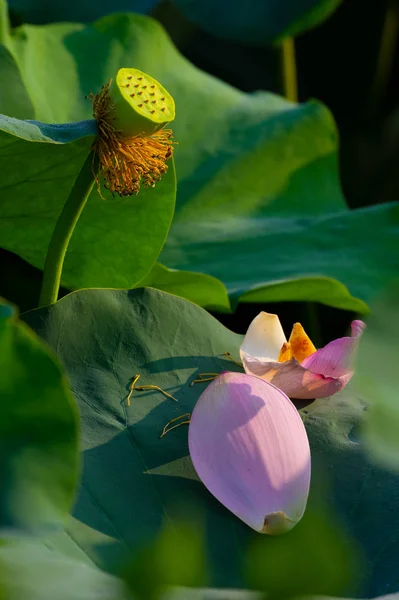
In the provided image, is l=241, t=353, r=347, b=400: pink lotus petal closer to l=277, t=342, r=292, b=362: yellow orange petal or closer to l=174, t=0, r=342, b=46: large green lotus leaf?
l=277, t=342, r=292, b=362: yellow orange petal

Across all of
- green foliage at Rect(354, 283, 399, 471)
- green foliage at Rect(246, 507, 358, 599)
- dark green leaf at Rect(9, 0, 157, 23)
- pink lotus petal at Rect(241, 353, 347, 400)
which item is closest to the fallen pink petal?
pink lotus petal at Rect(241, 353, 347, 400)

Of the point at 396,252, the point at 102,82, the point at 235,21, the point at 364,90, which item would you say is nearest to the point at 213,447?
the point at 396,252

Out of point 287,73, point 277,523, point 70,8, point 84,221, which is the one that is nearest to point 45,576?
point 277,523

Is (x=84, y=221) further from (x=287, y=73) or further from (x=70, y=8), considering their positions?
(x=287, y=73)

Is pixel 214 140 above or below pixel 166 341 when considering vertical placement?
below

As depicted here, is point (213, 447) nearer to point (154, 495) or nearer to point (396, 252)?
point (154, 495)

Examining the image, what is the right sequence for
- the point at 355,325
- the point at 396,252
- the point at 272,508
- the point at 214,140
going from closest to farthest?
1. the point at 272,508
2. the point at 355,325
3. the point at 396,252
4. the point at 214,140

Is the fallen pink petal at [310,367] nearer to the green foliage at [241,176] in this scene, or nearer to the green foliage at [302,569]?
the green foliage at [241,176]
